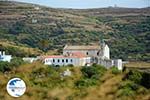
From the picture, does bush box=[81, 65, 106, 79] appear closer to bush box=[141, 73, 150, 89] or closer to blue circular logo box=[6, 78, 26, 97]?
bush box=[141, 73, 150, 89]

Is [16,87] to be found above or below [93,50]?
above

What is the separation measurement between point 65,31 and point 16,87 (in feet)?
162

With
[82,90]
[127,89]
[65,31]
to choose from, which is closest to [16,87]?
[82,90]

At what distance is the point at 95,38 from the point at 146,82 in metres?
46.2

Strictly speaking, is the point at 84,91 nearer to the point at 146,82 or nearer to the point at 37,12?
the point at 146,82

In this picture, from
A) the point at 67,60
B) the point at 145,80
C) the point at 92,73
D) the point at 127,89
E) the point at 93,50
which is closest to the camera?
the point at 127,89

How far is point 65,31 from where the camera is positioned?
2117 inches

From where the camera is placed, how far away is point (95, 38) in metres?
51.1

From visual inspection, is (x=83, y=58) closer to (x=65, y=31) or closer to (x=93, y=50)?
(x=93, y=50)

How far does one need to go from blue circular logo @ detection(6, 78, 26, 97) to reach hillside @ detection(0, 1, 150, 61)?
30899 mm

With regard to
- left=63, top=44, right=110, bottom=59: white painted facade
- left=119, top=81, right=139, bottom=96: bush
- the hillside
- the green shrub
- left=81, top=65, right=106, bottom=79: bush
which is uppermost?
left=119, top=81, right=139, bottom=96: bush

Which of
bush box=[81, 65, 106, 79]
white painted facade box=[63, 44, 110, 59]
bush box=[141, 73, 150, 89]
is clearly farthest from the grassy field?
white painted facade box=[63, 44, 110, 59]

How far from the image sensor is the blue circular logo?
4.44m

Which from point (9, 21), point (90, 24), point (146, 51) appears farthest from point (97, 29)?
point (146, 51)
